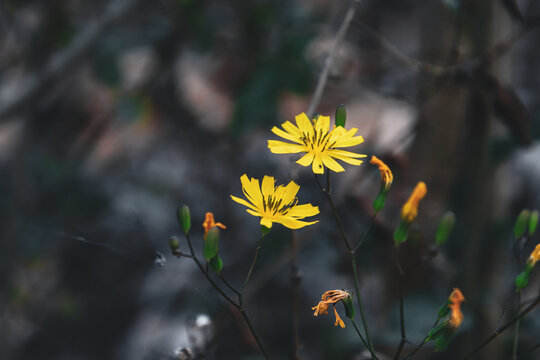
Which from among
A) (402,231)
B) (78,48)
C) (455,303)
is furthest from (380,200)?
(78,48)

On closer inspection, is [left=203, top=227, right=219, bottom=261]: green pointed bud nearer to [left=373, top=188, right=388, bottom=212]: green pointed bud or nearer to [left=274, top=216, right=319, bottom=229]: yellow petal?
[left=274, top=216, right=319, bottom=229]: yellow petal

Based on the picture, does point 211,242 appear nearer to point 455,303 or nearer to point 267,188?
Result: point 267,188

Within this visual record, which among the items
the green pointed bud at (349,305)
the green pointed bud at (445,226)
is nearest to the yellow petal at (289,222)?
Answer: the green pointed bud at (349,305)

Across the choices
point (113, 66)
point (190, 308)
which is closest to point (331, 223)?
point (190, 308)

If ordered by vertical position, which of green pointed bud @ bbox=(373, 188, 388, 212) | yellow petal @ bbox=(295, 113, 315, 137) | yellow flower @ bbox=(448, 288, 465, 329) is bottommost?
yellow flower @ bbox=(448, 288, 465, 329)

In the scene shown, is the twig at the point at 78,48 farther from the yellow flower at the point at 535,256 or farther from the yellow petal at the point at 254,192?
the yellow flower at the point at 535,256

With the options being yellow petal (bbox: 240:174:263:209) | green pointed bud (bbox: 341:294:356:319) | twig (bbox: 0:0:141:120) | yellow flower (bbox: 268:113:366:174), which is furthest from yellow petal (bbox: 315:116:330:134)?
twig (bbox: 0:0:141:120)
